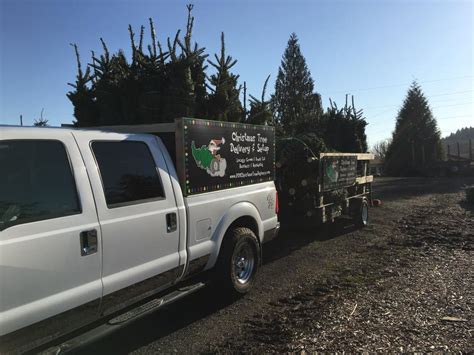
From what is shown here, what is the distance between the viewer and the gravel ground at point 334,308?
13.6ft

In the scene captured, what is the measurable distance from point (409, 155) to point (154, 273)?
39430 mm

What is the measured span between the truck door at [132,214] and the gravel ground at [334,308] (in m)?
0.78

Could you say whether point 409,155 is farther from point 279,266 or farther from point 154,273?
point 154,273

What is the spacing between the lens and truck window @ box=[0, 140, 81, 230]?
2768 mm

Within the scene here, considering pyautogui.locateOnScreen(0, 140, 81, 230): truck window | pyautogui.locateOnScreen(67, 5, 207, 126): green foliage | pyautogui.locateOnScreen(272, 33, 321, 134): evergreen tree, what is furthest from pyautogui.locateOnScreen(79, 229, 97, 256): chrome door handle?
pyautogui.locateOnScreen(272, 33, 321, 134): evergreen tree

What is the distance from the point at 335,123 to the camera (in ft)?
40.4

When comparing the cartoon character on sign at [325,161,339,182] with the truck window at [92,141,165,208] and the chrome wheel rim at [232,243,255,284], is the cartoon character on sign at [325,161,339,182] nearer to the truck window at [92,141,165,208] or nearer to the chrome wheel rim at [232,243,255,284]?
the chrome wheel rim at [232,243,255,284]

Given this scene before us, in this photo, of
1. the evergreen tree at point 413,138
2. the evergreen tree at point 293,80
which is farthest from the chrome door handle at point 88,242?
the evergreen tree at point 293,80

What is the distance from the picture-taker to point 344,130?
1220 cm

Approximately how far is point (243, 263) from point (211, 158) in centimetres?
149

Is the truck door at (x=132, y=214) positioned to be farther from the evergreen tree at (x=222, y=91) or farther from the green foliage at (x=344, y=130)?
the green foliage at (x=344, y=130)

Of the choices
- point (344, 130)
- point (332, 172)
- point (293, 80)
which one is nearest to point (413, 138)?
point (293, 80)

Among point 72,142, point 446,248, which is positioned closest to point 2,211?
point 72,142

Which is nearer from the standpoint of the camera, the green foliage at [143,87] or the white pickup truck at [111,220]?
the white pickup truck at [111,220]
